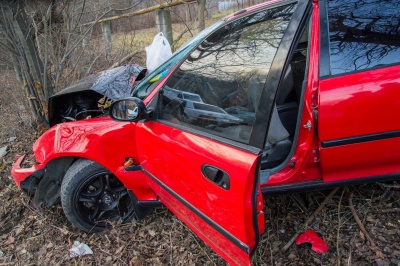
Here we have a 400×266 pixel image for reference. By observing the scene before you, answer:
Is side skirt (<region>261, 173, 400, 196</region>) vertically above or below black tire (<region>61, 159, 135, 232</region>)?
above

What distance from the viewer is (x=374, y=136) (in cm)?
163

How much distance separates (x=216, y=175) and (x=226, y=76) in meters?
0.69

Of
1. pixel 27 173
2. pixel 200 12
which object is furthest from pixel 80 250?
pixel 200 12

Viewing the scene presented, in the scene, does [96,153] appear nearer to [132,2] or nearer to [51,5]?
[51,5]

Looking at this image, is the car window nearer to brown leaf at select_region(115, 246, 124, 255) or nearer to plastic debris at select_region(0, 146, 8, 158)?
brown leaf at select_region(115, 246, 124, 255)

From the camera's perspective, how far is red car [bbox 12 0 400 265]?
1439mm

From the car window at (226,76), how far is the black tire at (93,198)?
0.96m

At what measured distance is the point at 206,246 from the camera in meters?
2.26

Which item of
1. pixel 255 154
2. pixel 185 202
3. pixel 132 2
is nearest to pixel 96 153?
pixel 185 202

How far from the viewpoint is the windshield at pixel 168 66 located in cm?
207

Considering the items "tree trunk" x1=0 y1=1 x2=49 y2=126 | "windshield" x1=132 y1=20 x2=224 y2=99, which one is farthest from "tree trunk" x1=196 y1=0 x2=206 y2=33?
"windshield" x1=132 y1=20 x2=224 y2=99

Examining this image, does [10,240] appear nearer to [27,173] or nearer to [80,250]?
[27,173]

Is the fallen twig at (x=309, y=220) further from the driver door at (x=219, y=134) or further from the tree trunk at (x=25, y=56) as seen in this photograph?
the tree trunk at (x=25, y=56)

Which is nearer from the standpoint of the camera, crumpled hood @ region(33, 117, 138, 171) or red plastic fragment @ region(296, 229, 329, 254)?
red plastic fragment @ region(296, 229, 329, 254)
